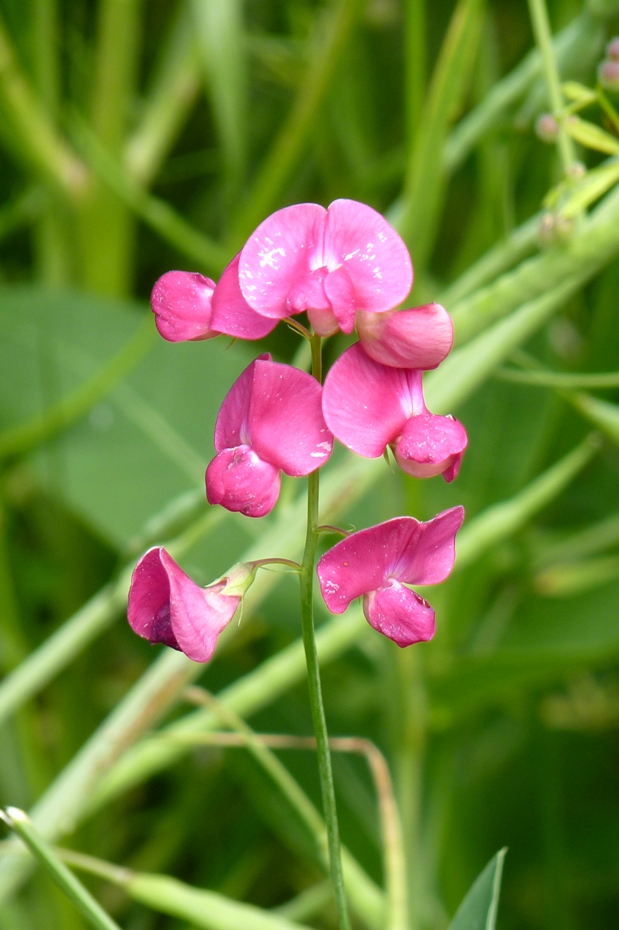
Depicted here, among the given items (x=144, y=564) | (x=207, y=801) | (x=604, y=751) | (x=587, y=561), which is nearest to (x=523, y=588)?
(x=587, y=561)

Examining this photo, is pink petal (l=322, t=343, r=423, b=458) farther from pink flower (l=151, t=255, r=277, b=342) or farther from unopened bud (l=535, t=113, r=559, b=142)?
unopened bud (l=535, t=113, r=559, b=142)

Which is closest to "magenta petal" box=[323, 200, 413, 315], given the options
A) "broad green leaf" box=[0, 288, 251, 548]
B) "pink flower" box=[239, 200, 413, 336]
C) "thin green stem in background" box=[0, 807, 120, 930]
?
"pink flower" box=[239, 200, 413, 336]

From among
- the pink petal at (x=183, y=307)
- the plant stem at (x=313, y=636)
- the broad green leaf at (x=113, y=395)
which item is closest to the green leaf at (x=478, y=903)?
the plant stem at (x=313, y=636)

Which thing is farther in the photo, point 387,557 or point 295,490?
point 295,490

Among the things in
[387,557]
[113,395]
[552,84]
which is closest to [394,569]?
[387,557]

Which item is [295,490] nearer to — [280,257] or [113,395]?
[113,395]

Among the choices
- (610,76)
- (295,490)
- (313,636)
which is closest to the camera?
(313,636)

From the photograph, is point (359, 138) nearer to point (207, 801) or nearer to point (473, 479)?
point (473, 479)
